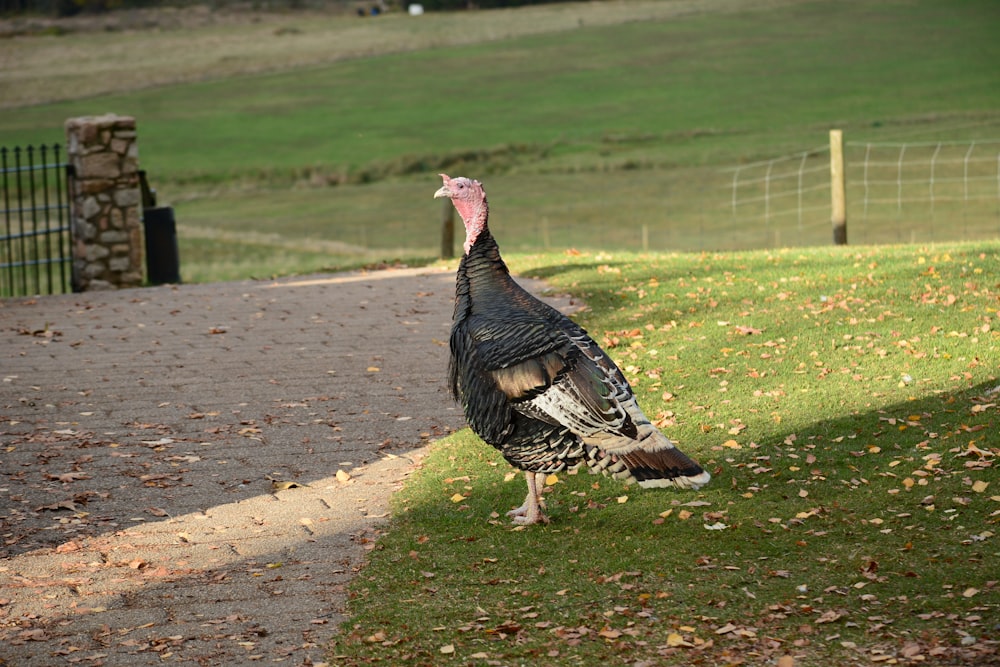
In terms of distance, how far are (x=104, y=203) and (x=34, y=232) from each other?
1.82 m

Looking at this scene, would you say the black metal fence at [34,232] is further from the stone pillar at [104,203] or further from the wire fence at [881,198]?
the wire fence at [881,198]

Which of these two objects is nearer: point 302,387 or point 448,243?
point 302,387

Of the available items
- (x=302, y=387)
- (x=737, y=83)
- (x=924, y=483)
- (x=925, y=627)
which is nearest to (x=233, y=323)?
(x=302, y=387)

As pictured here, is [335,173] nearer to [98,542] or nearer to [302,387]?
[302,387]

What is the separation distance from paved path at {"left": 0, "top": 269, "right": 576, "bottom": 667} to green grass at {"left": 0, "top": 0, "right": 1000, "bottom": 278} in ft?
A: 54.7

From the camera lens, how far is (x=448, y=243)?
2175 cm

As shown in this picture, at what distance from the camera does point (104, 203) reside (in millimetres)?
20000

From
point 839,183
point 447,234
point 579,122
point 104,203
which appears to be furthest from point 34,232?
point 579,122

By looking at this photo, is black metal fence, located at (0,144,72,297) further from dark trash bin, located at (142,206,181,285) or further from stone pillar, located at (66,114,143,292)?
dark trash bin, located at (142,206,181,285)

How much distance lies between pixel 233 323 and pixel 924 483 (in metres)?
9.68

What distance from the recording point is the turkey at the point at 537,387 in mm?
7172

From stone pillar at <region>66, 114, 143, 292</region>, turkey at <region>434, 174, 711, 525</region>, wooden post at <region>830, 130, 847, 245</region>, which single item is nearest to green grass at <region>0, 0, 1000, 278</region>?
wooden post at <region>830, 130, 847, 245</region>

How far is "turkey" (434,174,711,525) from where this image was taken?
23.5 feet

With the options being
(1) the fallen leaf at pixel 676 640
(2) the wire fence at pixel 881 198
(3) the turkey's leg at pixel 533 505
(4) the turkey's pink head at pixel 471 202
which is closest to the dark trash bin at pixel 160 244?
(4) the turkey's pink head at pixel 471 202
